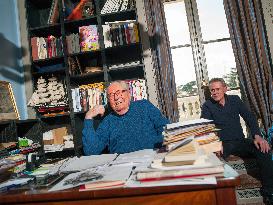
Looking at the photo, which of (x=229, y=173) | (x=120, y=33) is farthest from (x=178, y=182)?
(x=120, y=33)

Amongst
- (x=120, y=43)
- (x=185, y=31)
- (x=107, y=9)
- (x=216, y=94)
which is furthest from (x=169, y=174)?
(x=185, y=31)

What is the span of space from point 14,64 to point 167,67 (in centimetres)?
202

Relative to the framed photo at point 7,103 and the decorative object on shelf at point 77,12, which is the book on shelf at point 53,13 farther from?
the framed photo at point 7,103

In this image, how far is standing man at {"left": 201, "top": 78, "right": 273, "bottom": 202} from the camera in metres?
2.75

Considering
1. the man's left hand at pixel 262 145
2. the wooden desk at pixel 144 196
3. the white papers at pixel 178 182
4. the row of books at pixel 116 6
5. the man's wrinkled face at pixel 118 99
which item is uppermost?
the row of books at pixel 116 6

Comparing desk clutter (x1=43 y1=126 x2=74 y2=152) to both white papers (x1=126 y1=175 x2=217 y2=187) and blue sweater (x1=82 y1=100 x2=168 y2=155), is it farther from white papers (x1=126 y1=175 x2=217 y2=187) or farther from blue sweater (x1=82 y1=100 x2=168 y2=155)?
white papers (x1=126 y1=175 x2=217 y2=187)

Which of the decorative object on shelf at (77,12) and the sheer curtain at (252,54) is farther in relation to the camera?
the decorative object on shelf at (77,12)

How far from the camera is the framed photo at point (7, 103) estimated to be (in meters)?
2.97

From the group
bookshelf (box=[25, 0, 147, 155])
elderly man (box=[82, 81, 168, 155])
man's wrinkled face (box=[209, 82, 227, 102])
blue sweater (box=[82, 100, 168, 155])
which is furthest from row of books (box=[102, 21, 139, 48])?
blue sweater (box=[82, 100, 168, 155])

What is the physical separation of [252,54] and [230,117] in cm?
89

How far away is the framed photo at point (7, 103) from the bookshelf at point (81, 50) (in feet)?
1.02

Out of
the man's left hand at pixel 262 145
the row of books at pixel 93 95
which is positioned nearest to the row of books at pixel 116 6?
the row of books at pixel 93 95

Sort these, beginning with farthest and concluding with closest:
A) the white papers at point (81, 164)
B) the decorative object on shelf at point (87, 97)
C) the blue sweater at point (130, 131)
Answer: the decorative object on shelf at point (87, 97) < the blue sweater at point (130, 131) < the white papers at point (81, 164)

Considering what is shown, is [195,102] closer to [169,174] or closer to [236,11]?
[236,11]
